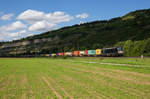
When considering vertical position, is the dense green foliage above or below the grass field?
above

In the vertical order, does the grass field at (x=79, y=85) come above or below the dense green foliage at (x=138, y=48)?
below

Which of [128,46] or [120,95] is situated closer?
[120,95]

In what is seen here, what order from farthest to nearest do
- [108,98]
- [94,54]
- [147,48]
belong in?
[94,54] → [147,48] → [108,98]

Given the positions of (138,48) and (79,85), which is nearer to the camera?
(79,85)

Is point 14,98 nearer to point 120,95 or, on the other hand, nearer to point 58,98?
point 58,98

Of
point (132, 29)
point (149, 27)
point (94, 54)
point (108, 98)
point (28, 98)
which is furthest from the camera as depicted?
point (132, 29)

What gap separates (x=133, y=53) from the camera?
61.3 meters

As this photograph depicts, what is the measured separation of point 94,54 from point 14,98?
223ft

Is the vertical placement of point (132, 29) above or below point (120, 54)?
above

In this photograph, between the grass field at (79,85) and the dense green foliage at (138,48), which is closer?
the grass field at (79,85)

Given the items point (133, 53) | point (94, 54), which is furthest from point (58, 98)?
point (94, 54)

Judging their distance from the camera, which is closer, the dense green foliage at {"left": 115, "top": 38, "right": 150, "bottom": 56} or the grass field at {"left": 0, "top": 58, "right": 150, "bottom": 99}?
the grass field at {"left": 0, "top": 58, "right": 150, "bottom": 99}

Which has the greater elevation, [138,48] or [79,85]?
[138,48]

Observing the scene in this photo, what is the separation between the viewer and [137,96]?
912 cm
